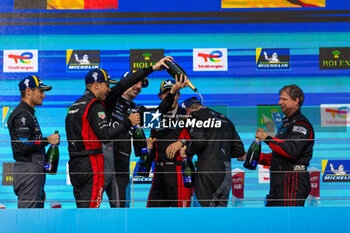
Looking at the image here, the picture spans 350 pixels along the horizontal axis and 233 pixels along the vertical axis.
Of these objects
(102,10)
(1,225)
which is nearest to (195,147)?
(1,225)

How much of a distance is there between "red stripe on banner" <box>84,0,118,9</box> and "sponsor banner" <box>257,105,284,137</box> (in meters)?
2.59

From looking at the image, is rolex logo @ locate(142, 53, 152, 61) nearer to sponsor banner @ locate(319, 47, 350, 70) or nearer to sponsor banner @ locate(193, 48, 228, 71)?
sponsor banner @ locate(193, 48, 228, 71)

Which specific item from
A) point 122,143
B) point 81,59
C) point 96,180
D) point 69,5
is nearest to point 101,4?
point 69,5

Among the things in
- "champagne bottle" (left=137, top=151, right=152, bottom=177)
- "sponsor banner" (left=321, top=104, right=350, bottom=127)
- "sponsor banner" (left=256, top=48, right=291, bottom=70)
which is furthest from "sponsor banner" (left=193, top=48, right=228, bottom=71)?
"champagne bottle" (left=137, top=151, right=152, bottom=177)

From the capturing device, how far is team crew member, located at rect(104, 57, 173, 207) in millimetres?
4223

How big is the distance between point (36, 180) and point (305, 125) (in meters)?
2.02

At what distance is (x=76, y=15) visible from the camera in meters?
6.35

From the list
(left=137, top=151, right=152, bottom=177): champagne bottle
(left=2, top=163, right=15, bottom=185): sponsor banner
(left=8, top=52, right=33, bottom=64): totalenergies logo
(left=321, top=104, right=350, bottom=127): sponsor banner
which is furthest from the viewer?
(left=8, top=52, right=33, bottom=64): totalenergies logo

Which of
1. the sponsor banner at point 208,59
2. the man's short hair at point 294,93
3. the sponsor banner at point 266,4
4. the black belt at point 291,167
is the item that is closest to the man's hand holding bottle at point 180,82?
the man's short hair at point 294,93

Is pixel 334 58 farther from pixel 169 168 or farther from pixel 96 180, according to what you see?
pixel 96 180

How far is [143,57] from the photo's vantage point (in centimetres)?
635

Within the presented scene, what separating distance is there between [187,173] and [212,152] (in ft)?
0.82

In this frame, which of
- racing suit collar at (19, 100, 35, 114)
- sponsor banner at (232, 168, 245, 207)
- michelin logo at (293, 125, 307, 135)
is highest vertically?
racing suit collar at (19, 100, 35, 114)

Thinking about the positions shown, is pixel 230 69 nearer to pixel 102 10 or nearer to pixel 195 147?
pixel 102 10
